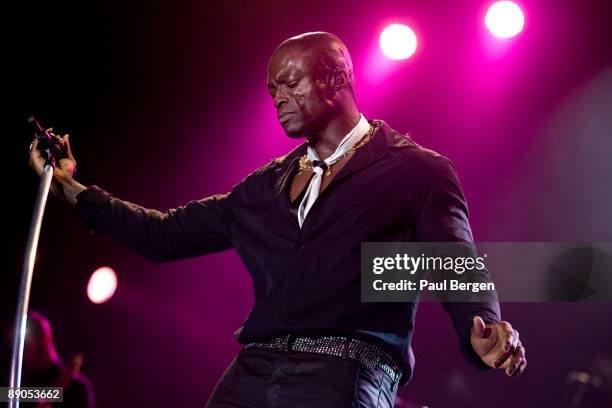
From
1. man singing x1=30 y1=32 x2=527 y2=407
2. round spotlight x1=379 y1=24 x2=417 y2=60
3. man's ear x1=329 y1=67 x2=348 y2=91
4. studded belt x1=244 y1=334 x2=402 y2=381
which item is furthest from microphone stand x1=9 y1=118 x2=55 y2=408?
round spotlight x1=379 y1=24 x2=417 y2=60

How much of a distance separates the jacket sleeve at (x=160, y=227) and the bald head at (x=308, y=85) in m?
0.49

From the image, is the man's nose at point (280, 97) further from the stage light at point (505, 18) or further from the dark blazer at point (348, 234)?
the stage light at point (505, 18)

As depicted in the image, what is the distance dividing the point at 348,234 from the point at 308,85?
0.80 metres

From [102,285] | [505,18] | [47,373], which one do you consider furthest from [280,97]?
[102,285]

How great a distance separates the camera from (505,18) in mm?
6148

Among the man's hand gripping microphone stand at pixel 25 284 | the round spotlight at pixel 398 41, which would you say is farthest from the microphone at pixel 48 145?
the round spotlight at pixel 398 41

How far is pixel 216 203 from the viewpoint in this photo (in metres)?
3.30

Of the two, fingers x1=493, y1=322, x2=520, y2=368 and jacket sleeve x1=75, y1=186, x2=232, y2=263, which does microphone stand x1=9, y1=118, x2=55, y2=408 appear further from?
fingers x1=493, y1=322, x2=520, y2=368

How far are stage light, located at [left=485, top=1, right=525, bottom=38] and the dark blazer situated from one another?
3.56 m

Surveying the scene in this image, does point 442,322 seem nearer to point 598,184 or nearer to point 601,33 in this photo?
point 598,184

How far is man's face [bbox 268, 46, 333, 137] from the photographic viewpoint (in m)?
3.12

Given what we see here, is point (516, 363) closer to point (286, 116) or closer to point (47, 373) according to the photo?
point (286, 116)

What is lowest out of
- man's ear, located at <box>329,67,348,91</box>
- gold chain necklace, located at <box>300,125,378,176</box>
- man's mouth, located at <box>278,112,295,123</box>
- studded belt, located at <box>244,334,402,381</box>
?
studded belt, located at <box>244,334,402,381</box>

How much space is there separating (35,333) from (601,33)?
5276mm
